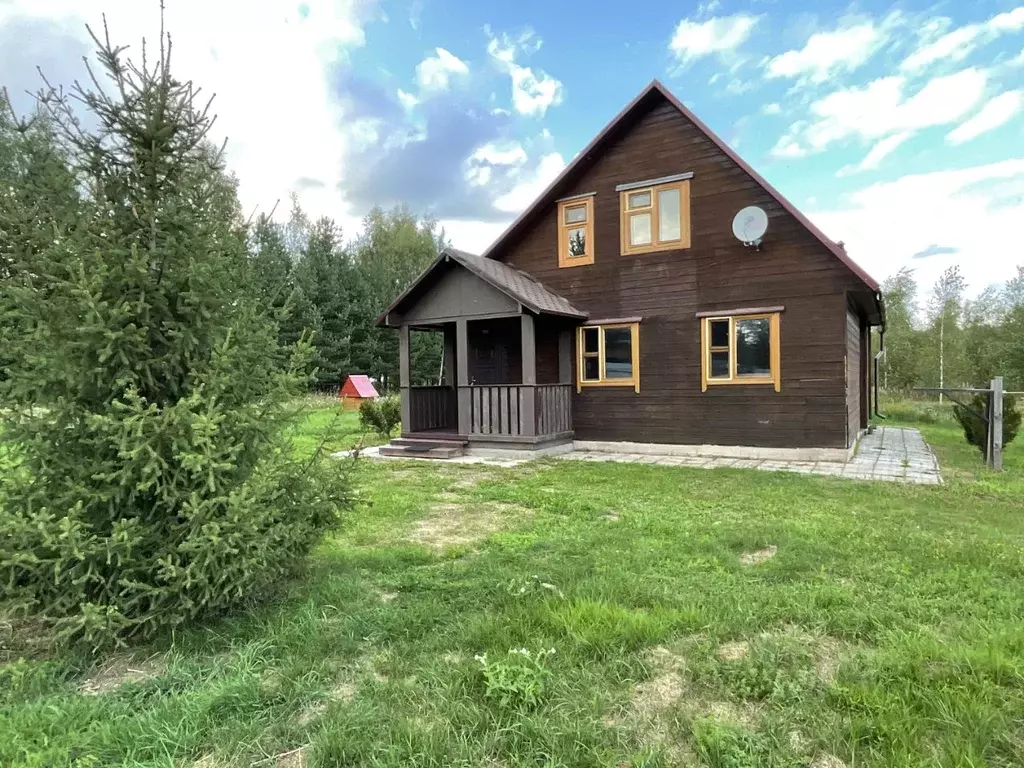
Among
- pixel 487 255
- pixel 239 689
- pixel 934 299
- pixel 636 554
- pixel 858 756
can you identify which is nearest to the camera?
pixel 858 756

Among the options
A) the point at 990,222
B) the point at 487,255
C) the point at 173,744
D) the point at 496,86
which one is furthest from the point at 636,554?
the point at 990,222

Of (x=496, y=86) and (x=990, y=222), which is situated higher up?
(x=496, y=86)

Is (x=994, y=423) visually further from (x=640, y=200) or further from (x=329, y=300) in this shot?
(x=329, y=300)

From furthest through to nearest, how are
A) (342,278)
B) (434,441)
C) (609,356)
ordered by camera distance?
(342,278) → (609,356) → (434,441)

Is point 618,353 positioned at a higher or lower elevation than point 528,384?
higher

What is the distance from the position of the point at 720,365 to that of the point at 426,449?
5.62 meters

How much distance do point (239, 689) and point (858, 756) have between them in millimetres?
2396

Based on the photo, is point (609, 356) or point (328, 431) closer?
point (328, 431)

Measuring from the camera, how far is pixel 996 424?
8.66 metres

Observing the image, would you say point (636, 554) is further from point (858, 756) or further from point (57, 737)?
point (57, 737)

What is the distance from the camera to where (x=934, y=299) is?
31.6 m

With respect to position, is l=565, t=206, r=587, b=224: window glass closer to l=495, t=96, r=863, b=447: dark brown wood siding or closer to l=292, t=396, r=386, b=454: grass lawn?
l=495, t=96, r=863, b=447: dark brown wood siding

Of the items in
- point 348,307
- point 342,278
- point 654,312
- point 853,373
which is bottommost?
point 853,373

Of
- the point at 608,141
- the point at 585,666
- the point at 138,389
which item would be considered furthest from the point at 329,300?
the point at 585,666
